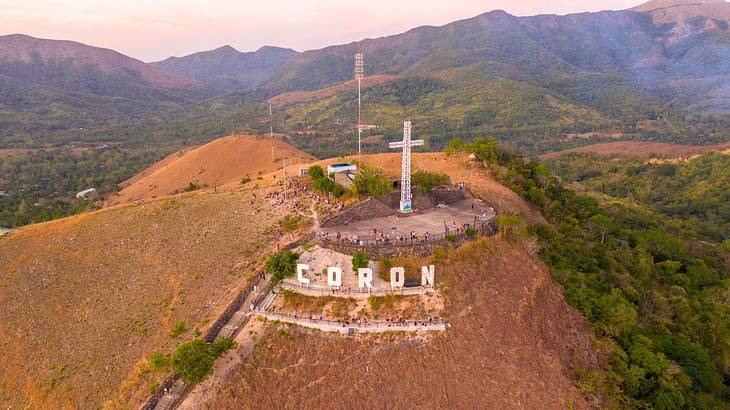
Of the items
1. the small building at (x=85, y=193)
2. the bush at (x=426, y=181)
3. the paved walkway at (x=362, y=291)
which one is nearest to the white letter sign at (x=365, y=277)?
the paved walkway at (x=362, y=291)

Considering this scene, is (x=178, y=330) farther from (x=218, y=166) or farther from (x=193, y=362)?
(x=218, y=166)

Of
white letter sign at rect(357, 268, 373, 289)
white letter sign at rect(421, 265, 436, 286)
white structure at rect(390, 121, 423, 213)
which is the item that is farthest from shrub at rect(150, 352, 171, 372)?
white structure at rect(390, 121, 423, 213)

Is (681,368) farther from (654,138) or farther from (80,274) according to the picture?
(654,138)

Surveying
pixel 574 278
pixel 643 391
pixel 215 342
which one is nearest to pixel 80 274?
pixel 215 342

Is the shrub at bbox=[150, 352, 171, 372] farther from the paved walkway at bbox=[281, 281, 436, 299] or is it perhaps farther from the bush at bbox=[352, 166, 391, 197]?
the bush at bbox=[352, 166, 391, 197]

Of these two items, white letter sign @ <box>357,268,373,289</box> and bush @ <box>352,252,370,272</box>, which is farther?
bush @ <box>352,252,370,272</box>

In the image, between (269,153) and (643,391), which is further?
(269,153)

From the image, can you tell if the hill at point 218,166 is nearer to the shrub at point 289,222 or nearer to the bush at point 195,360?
the shrub at point 289,222
